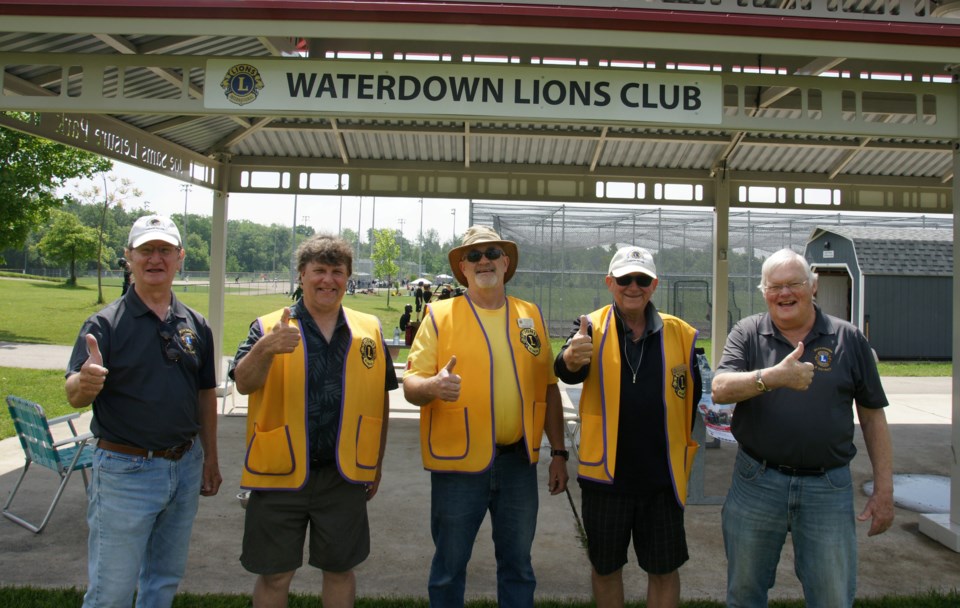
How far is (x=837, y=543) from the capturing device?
2703 mm

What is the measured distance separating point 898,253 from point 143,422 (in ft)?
66.4

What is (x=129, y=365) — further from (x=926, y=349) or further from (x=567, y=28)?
(x=926, y=349)

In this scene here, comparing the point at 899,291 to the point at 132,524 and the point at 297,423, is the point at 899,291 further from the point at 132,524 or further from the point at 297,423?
the point at 132,524

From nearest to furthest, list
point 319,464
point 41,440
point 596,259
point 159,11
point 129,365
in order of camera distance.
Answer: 1. point 129,365
2. point 319,464
3. point 159,11
4. point 41,440
5. point 596,259

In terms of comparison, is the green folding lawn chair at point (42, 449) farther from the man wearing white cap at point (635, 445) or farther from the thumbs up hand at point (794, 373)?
the thumbs up hand at point (794, 373)

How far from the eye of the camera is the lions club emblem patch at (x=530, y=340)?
305cm

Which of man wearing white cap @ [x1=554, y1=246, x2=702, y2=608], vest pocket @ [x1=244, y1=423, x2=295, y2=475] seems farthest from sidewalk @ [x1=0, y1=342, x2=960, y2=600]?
vest pocket @ [x1=244, y1=423, x2=295, y2=475]

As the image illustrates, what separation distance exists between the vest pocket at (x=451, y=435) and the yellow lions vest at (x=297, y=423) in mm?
278

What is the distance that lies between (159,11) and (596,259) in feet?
47.2

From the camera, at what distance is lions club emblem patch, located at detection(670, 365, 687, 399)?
9.87 feet

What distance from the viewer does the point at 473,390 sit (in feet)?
9.64

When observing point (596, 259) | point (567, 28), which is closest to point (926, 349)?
point (596, 259)

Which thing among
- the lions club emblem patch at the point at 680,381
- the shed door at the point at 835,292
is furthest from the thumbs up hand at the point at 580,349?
the shed door at the point at 835,292

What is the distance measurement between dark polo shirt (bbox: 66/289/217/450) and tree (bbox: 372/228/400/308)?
39600 millimetres
